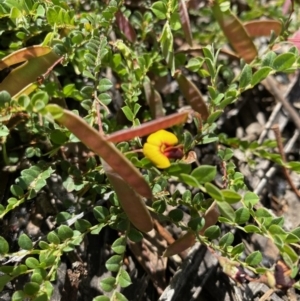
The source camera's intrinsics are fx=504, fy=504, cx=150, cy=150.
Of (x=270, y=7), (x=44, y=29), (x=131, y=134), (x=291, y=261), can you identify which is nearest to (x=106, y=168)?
(x=131, y=134)

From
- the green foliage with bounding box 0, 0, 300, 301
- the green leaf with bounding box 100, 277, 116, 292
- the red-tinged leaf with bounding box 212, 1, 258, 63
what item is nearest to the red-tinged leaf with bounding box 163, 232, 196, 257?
the green foliage with bounding box 0, 0, 300, 301

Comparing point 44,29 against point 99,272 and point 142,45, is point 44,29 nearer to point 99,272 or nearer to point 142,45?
point 142,45

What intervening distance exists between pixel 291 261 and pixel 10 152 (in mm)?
1246

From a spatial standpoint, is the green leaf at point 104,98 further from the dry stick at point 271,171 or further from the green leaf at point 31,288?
the dry stick at point 271,171

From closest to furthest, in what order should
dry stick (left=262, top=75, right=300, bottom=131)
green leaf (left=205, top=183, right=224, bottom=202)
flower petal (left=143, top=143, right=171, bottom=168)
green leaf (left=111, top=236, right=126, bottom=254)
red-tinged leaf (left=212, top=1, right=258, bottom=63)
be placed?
green leaf (left=205, top=183, right=224, bottom=202), flower petal (left=143, top=143, right=171, bottom=168), green leaf (left=111, top=236, right=126, bottom=254), red-tinged leaf (left=212, top=1, right=258, bottom=63), dry stick (left=262, top=75, right=300, bottom=131)

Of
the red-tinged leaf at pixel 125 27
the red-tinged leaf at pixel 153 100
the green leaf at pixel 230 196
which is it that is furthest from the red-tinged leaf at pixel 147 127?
the red-tinged leaf at pixel 125 27

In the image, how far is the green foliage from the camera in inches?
66.1

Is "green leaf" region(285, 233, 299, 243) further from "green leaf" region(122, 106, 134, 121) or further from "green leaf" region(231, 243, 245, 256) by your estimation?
"green leaf" region(122, 106, 134, 121)

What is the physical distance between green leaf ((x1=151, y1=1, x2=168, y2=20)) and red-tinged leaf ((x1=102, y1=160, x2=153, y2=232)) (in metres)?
0.73

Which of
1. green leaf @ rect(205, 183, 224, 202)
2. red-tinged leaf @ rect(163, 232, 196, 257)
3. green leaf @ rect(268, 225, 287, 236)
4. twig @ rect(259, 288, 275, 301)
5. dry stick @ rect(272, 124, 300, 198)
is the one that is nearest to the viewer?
green leaf @ rect(205, 183, 224, 202)

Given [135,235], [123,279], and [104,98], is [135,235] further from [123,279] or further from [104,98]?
[104,98]

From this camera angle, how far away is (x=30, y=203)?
2.13 meters

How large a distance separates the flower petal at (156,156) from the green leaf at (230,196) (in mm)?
195

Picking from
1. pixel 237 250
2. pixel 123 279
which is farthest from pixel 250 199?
pixel 123 279
